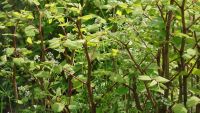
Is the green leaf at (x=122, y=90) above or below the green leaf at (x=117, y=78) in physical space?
below

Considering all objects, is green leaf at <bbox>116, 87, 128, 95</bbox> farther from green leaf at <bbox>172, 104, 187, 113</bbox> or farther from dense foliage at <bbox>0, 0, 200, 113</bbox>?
green leaf at <bbox>172, 104, 187, 113</bbox>

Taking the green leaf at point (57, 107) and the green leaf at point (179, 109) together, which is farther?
the green leaf at point (57, 107)

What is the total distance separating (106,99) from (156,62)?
41cm

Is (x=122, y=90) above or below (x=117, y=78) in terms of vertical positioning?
below

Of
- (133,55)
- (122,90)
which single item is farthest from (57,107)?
(133,55)

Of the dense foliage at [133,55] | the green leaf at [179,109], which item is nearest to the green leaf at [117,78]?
the dense foliage at [133,55]

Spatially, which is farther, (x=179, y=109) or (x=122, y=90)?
(x=122, y=90)

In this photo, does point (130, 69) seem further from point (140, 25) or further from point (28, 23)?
point (28, 23)

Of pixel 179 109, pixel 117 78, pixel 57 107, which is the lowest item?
pixel 57 107

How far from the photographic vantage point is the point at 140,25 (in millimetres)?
2531

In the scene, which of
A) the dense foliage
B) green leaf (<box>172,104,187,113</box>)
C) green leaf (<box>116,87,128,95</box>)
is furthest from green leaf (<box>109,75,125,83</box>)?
green leaf (<box>172,104,187,113</box>)

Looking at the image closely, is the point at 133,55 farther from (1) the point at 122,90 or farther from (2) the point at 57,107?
(2) the point at 57,107

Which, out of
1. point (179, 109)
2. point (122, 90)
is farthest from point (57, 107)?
point (179, 109)

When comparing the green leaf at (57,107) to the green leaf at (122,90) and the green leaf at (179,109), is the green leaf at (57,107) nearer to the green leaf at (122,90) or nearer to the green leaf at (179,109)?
the green leaf at (122,90)
